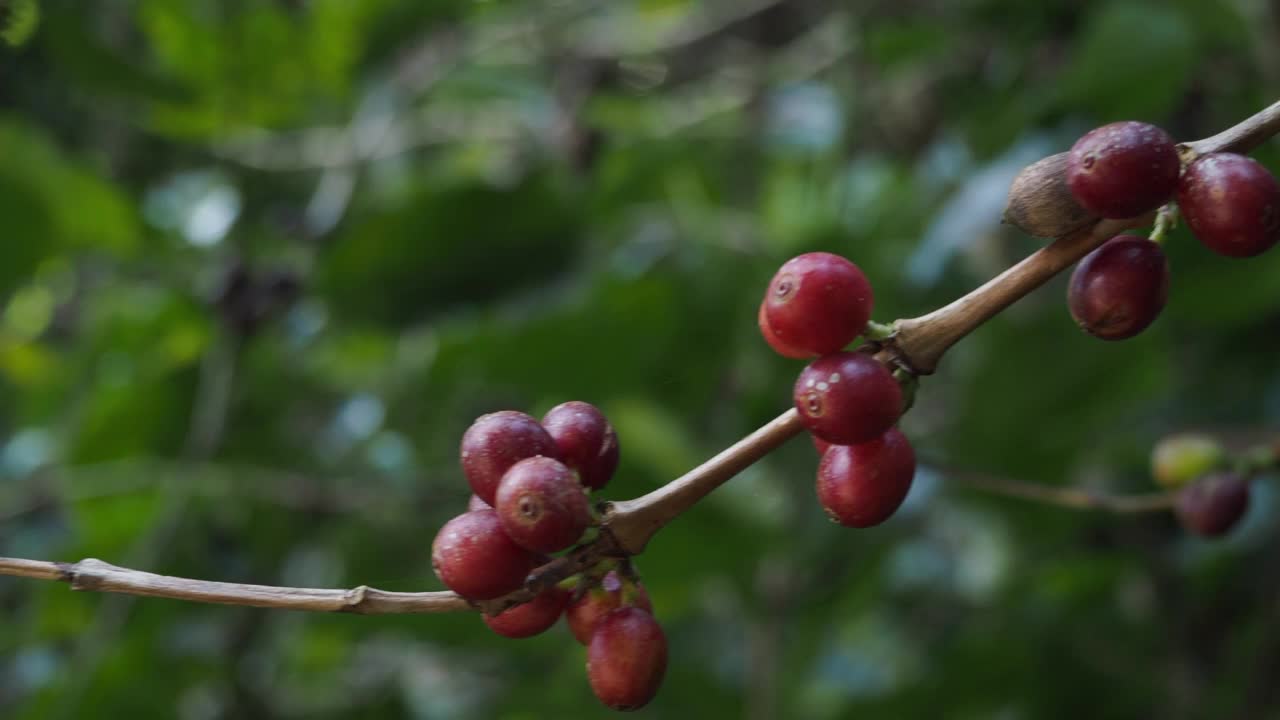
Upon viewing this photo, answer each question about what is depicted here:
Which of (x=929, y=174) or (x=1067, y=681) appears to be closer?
(x=1067, y=681)

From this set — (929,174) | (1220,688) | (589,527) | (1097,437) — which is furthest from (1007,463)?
(589,527)

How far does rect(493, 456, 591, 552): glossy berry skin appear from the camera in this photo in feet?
1.37

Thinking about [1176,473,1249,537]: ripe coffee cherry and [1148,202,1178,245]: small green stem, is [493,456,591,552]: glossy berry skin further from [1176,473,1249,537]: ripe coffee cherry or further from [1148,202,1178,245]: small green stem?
[1176,473,1249,537]: ripe coffee cherry

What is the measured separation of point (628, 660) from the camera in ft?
1.47

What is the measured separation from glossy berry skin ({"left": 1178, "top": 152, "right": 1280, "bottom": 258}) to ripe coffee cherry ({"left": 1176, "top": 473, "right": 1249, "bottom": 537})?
29cm

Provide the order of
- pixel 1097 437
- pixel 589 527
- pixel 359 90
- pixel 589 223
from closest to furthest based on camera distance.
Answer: pixel 589 527
pixel 1097 437
pixel 589 223
pixel 359 90

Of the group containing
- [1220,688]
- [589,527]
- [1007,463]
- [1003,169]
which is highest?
[1003,169]

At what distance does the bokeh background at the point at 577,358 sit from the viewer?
1.36m

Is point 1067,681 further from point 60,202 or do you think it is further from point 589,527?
point 60,202

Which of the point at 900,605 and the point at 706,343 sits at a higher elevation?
the point at 706,343

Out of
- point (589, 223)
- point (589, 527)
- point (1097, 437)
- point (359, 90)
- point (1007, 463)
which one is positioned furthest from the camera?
point (359, 90)

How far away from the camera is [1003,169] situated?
1.37 m

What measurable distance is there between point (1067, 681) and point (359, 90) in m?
1.26

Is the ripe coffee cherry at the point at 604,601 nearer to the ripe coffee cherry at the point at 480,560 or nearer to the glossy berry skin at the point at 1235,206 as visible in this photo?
the ripe coffee cherry at the point at 480,560
